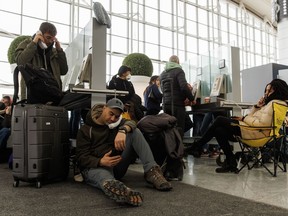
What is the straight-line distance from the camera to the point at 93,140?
228cm

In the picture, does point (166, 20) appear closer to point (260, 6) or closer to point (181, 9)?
point (181, 9)

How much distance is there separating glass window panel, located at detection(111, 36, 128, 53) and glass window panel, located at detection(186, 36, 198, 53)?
113 inches

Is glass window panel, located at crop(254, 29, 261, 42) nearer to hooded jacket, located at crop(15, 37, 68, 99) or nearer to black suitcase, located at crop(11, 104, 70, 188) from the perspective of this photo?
hooded jacket, located at crop(15, 37, 68, 99)

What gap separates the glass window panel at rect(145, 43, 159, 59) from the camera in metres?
10.2

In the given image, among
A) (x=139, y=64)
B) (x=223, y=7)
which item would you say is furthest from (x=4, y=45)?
(x=223, y=7)

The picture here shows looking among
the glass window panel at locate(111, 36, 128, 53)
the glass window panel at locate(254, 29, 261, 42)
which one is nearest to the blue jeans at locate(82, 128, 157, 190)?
the glass window panel at locate(111, 36, 128, 53)

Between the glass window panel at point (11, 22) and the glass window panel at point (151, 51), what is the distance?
4.09m

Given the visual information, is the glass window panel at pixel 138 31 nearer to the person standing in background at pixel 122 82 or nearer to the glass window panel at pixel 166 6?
the glass window panel at pixel 166 6

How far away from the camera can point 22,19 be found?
7789mm

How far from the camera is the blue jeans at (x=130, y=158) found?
6.94 ft

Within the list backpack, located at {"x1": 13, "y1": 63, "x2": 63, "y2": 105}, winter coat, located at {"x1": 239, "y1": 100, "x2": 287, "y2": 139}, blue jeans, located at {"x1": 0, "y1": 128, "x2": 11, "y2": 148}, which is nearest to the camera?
backpack, located at {"x1": 13, "y1": 63, "x2": 63, "y2": 105}

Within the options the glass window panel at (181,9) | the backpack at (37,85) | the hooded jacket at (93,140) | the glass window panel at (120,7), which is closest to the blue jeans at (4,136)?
the backpack at (37,85)

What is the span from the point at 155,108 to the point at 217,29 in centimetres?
935

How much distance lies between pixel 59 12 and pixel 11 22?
1485 mm
